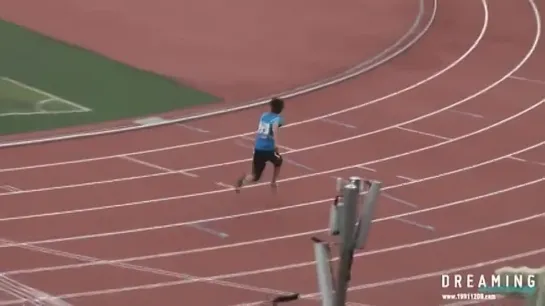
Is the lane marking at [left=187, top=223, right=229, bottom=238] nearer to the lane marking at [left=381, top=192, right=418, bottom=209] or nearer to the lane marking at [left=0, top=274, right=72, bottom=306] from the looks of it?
Answer: the lane marking at [left=0, top=274, right=72, bottom=306]

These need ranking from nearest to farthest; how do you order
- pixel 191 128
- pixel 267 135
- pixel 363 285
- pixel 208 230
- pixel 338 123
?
pixel 363 285, pixel 208 230, pixel 267 135, pixel 191 128, pixel 338 123

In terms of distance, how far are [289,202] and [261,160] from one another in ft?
1.94

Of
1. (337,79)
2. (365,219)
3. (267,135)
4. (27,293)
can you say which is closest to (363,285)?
(267,135)

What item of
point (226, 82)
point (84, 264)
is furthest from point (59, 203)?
point (226, 82)

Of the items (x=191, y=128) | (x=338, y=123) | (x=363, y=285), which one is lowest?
(x=363, y=285)

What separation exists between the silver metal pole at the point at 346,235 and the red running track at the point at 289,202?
504cm

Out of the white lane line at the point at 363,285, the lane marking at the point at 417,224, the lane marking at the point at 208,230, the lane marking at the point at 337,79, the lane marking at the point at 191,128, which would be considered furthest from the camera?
the lane marking at the point at 191,128

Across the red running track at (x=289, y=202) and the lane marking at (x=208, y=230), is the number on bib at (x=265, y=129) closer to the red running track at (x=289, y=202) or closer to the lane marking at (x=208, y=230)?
the red running track at (x=289, y=202)

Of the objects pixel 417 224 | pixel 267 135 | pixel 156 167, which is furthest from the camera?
pixel 156 167

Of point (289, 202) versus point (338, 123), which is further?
point (338, 123)

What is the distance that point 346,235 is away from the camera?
18.9 ft

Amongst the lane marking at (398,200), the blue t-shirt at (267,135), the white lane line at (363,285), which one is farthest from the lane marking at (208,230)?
the lane marking at (398,200)

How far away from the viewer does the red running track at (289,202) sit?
11195mm

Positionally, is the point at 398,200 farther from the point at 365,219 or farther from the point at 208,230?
the point at 365,219
